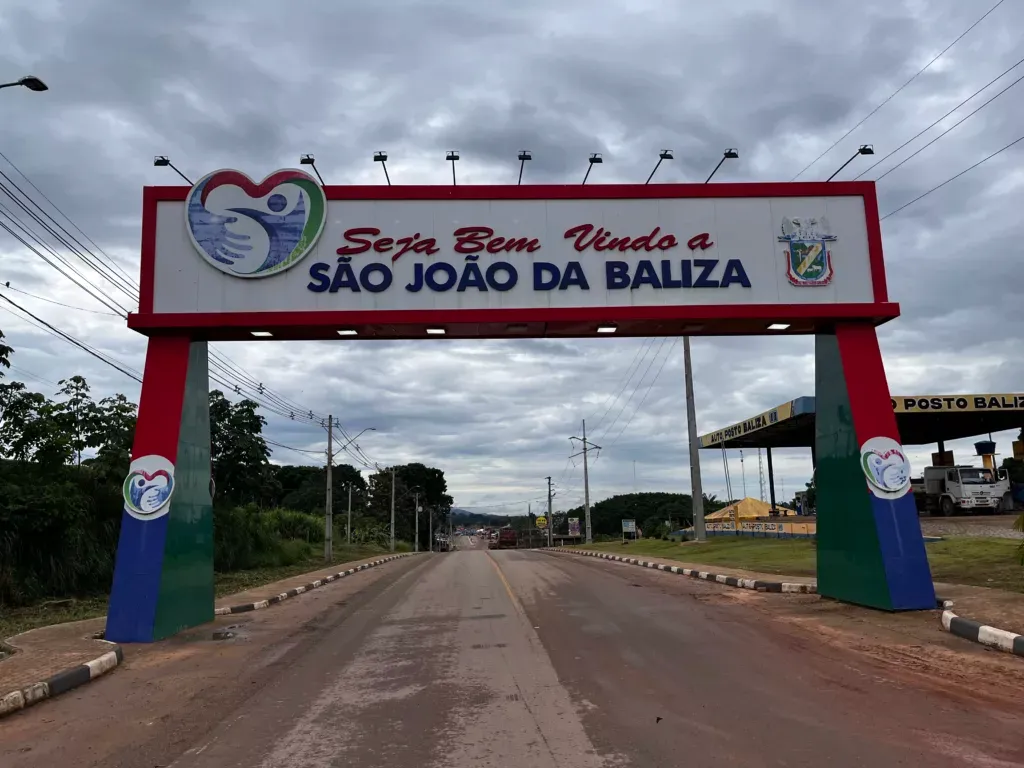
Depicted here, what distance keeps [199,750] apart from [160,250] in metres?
9.68

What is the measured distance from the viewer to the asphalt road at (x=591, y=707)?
5305mm

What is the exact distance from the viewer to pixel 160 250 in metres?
13.0

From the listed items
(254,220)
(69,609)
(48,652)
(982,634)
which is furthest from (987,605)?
(69,609)

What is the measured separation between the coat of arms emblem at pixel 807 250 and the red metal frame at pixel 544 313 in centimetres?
50

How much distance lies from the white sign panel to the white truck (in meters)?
26.1

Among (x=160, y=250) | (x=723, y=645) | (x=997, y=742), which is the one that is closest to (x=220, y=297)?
(x=160, y=250)

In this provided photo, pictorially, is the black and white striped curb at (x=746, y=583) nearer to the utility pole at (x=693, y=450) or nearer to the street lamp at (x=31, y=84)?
the utility pole at (x=693, y=450)

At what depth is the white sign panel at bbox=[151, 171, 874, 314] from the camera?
Result: 42.5 ft

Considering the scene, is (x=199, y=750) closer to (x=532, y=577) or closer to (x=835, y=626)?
(x=835, y=626)

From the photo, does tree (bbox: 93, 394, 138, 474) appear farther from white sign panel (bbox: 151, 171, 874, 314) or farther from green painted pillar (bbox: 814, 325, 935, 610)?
green painted pillar (bbox: 814, 325, 935, 610)

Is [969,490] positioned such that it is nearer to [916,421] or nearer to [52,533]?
[916,421]

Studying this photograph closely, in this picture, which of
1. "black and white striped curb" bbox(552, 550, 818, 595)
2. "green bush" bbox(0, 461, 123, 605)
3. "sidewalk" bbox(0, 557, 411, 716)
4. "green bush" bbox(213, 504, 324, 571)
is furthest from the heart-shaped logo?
"green bush" bbox(213, 504, 324, 571)

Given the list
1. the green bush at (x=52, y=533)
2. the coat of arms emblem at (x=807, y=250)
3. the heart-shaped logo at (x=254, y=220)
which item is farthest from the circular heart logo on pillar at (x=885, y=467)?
the green bush at (x=52, y=533)

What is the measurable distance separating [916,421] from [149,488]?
39642 mm
